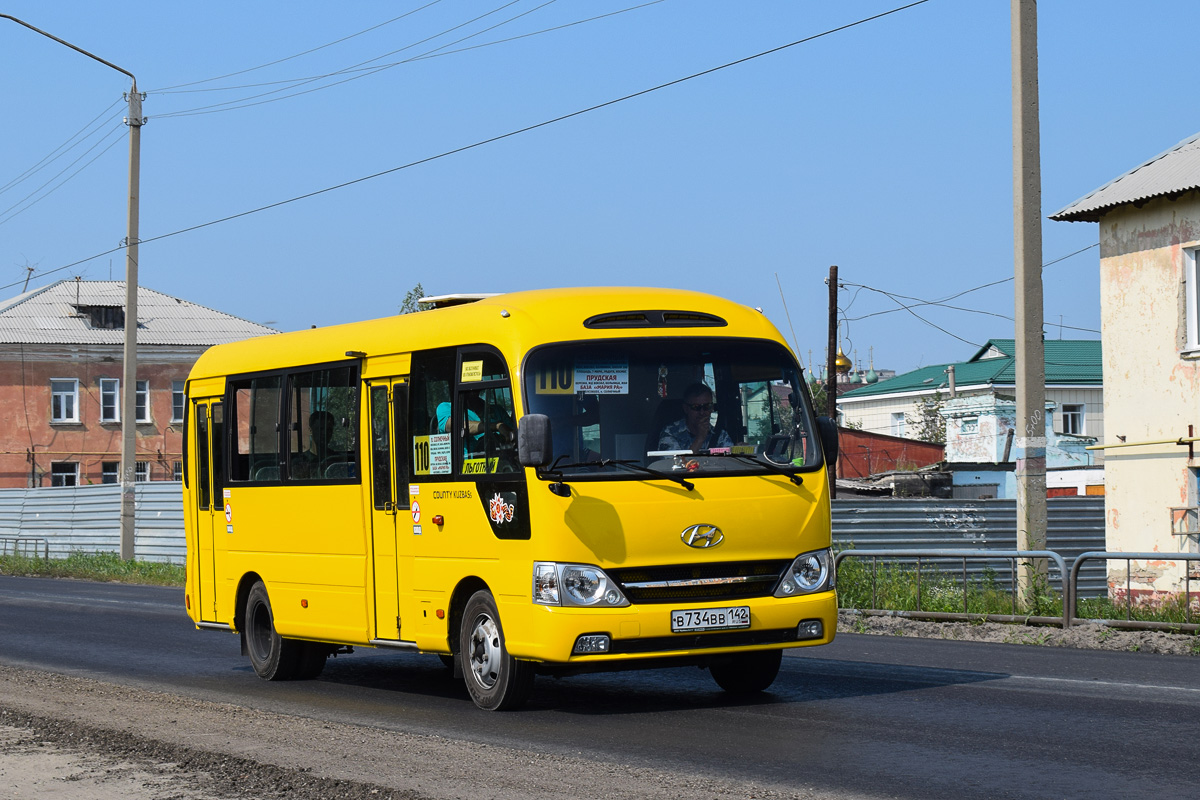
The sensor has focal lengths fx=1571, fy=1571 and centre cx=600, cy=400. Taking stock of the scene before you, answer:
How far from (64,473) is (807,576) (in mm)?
57039

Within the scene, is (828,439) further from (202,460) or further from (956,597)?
(956,597)

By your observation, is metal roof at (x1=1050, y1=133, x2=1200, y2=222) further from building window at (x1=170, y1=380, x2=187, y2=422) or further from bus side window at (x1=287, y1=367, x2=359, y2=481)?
building window at (x1=170, y1=380, x2=187, y2=422)

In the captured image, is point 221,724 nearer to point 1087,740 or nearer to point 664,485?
point 664,485

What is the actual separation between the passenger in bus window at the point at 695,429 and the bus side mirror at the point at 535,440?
854 millimetres

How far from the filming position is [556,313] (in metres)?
9.99

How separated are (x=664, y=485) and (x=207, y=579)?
598cm

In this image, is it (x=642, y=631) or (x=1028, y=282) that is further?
(x=1028, y=282)

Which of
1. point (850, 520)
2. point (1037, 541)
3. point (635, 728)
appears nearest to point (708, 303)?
point (635, 728)

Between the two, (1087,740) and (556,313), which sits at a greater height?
(556,313)

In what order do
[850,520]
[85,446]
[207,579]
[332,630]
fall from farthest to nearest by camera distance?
[85,446]
[850,520]
[207,579]
[332,630]

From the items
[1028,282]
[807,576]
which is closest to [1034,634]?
[1028,282]

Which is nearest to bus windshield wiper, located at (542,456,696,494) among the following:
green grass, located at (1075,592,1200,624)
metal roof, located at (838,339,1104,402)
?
green grass, located at (1075,592,1200,624)

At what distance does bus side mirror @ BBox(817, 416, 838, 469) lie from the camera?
1030 centimetres

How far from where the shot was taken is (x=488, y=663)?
399 inches
